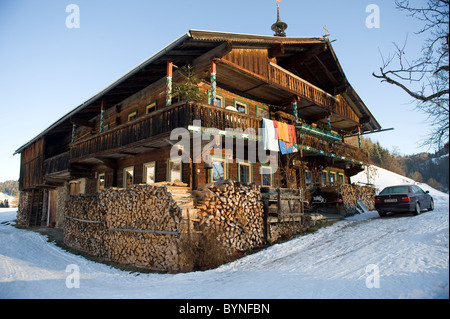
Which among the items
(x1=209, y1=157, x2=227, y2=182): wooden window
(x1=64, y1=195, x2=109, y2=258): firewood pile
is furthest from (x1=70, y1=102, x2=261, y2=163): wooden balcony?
(x1=64, y1=195, x2=109, y2=258): firewood pile

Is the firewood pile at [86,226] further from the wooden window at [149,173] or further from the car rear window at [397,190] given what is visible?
the car rear window at [397,190]

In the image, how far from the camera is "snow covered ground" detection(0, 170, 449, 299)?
489cm

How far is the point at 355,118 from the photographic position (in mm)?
23578

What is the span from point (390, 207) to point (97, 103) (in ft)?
56.6

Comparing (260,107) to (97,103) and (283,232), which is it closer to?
(283,232)

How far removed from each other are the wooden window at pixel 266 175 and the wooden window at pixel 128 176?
7.34m

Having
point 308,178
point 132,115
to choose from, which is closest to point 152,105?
point 132,115

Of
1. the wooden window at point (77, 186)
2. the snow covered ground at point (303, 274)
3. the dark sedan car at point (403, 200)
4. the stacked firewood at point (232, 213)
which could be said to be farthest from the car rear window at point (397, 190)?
the wooden window at point (77, 186)

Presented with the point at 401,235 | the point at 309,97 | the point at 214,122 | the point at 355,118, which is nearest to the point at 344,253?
the point at 401,235

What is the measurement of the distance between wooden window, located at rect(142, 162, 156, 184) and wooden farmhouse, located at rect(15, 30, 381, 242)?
0.05 m

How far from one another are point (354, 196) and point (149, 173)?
466 inches

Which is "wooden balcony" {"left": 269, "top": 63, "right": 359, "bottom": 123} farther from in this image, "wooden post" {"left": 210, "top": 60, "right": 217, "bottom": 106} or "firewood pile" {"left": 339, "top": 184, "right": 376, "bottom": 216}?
"firewood pile" {"left": 339, "top": 184, "right": 376, "bottom": 216}

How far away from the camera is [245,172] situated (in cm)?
1489

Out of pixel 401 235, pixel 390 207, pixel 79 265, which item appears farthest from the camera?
pixel 390 207
